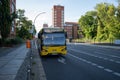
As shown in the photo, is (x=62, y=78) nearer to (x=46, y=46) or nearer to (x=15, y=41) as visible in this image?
(x=46, y=46)

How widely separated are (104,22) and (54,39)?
7127cm

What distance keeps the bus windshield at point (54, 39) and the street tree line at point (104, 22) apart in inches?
1707

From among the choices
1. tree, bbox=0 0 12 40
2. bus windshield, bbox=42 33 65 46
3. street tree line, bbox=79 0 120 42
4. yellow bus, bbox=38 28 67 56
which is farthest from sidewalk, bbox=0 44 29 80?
street tree line, bbox=79 0 120 42

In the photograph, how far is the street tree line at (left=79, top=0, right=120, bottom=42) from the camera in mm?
83750

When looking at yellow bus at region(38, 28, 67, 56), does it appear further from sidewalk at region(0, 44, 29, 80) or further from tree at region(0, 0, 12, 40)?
tree at region(0, 0, 12, 40)

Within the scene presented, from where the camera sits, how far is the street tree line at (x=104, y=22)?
83750mm

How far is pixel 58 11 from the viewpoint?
198000 millimetres

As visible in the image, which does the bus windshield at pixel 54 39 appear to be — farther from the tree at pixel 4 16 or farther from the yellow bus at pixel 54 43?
the tree at pixel 4 16

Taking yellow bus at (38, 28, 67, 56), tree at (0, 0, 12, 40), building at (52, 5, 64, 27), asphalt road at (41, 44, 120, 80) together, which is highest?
building at (52, 5, 64, 27)

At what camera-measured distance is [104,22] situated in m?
94.2

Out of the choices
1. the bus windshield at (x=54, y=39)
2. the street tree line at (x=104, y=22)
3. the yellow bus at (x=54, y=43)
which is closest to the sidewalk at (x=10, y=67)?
the yellow bus at (x=54, y=43)

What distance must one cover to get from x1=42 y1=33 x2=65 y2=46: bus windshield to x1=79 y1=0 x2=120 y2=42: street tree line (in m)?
43.4

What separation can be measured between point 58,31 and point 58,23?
17392 centimetres

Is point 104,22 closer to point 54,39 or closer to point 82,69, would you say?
point 54,39
